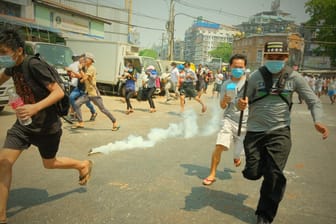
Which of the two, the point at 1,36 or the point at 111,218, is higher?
the point at 1,36

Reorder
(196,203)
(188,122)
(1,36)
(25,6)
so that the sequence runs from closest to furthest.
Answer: (1,36), (196,203), (188,122), (25,6)

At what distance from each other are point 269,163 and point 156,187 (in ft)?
5.27

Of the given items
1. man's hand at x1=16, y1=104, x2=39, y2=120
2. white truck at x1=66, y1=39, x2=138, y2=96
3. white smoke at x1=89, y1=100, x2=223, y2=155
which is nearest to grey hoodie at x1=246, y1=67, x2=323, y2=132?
man's hand at x1=16, y1=104, x2=39, y2=120

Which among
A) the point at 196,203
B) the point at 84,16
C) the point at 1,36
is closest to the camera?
the point at 1,36

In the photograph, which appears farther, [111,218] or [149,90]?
[149,90]

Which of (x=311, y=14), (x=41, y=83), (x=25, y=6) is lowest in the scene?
(x=41, y=83)

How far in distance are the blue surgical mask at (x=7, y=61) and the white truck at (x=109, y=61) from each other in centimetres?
1272

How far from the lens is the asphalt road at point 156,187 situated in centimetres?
325

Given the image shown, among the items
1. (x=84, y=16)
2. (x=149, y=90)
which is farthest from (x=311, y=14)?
(x=149, y=90)

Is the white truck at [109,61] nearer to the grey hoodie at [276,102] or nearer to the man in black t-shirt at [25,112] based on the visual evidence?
the man in black t-shirt at [25,112]

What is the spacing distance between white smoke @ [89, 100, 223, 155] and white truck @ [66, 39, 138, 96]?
5963 millimetres

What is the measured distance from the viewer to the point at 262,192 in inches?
121

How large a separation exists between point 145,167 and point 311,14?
44423 mm

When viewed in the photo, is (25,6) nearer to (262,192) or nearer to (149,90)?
(149,90)
